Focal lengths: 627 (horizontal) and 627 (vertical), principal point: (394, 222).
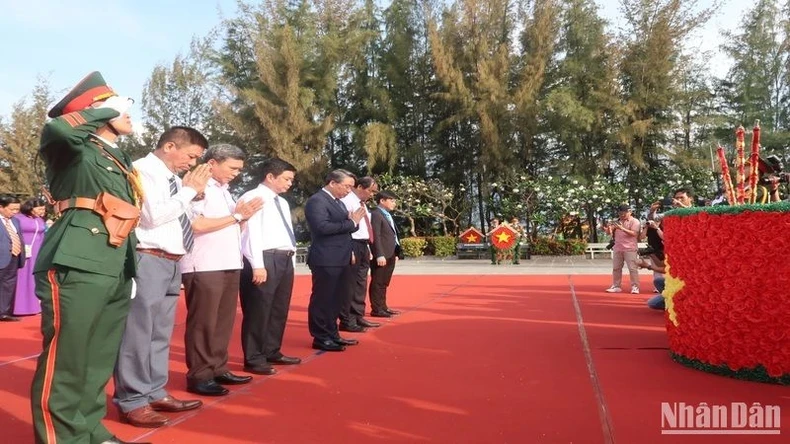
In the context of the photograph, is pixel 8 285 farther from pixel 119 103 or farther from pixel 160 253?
pixel 119 103

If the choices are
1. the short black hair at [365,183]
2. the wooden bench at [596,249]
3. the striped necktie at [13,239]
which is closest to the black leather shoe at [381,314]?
the short black hair at [365,183]

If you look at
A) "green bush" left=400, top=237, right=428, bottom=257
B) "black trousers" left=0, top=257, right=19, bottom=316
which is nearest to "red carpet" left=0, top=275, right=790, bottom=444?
"black trousers" left=0, top=257, right=19, bottom=316

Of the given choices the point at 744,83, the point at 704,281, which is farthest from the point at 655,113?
the point at 704,281

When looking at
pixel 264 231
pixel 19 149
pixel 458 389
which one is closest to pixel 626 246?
pixel 458 389

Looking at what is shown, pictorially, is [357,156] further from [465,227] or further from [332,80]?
[465,227]

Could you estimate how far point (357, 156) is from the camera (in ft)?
88.2

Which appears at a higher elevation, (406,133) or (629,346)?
(406,133)

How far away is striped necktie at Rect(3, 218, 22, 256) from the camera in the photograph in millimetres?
7219

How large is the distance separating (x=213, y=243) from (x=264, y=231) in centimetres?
70

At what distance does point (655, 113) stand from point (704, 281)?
68.7 feet

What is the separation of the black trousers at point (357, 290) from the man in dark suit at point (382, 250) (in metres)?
0.35

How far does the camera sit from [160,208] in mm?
2855

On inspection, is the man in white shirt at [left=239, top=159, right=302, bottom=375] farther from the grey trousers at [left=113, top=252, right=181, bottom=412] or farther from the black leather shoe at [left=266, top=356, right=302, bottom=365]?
the grey trousers at [left=113, top=252, right=181, bottom=412]

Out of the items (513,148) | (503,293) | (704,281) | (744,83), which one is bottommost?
(503,293)
